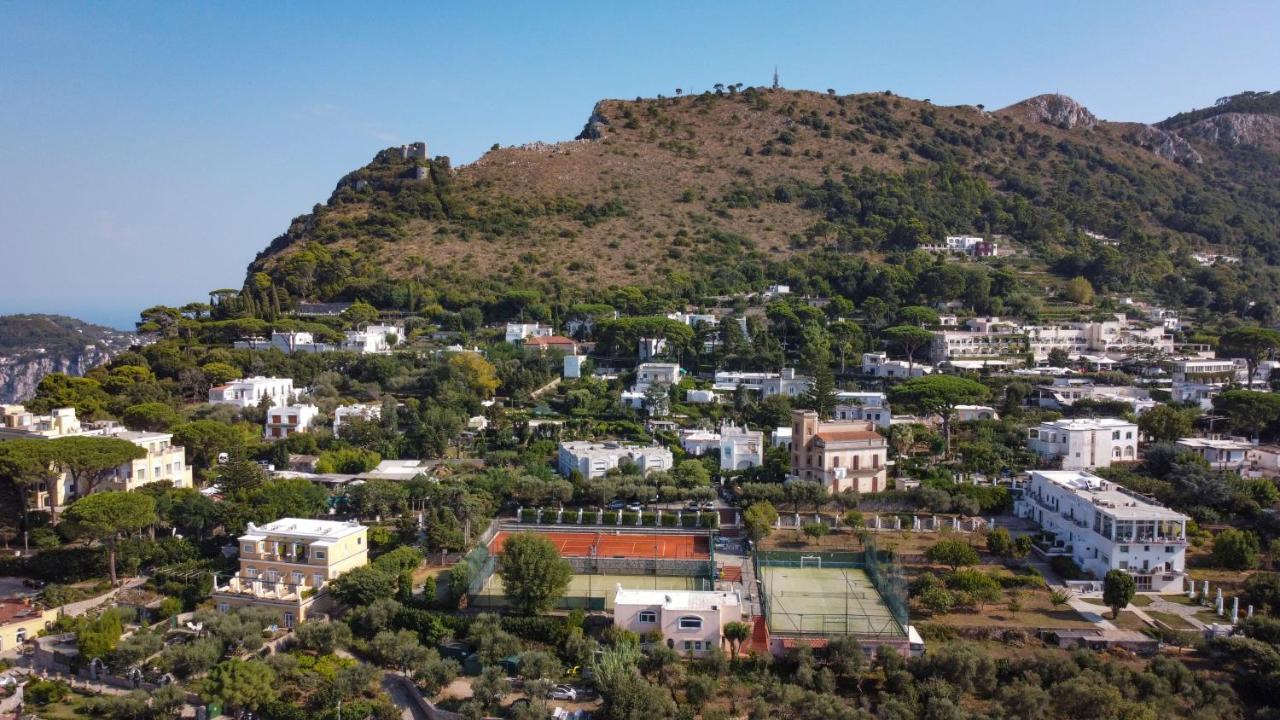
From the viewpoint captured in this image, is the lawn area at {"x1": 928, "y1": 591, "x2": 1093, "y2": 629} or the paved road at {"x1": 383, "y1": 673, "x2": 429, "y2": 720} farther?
the lawn area at {"x1": 928, "y1": 591, "x2": 1093, "y2": 629}

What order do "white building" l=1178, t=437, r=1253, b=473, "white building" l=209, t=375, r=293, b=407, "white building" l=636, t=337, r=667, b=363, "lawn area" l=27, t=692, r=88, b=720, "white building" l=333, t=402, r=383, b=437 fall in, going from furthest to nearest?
1. "white building" l=636, t=337, r=667, b=363
2. "white building" l=209, t=375, r=293, b=407
3. "white building" l=333, t=402, r=383, b=437
4. "white building" l=1178, t=437, r=1253, b=473
5. "lawn area" l=27, t=692, r=88, b=720

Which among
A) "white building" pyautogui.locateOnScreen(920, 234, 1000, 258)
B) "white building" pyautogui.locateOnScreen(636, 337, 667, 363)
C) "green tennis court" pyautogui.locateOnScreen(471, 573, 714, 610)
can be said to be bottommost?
"green tennis court" pyautogui.locateOnScreen(471, 573, 714, 610)

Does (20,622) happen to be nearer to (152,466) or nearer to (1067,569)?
(152,466)

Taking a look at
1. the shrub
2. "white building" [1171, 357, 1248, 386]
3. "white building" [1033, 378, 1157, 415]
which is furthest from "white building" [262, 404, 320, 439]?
"white building" [1171, 357, 1248, 386]

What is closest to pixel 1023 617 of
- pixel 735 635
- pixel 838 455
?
pixel 735 635

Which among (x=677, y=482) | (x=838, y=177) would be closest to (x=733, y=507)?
(x=677, y=482)

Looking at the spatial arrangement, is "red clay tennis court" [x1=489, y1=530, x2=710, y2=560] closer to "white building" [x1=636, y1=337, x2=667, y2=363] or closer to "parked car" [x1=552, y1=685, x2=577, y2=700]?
"parked car" [x1=552, y1=685, x2=577, y2=700]

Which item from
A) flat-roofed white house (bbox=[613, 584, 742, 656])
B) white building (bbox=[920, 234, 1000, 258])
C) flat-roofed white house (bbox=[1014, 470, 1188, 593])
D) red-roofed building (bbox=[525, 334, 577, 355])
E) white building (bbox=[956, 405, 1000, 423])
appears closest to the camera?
flat-roofed white house (bbox=[613, 584, 742, 656])
